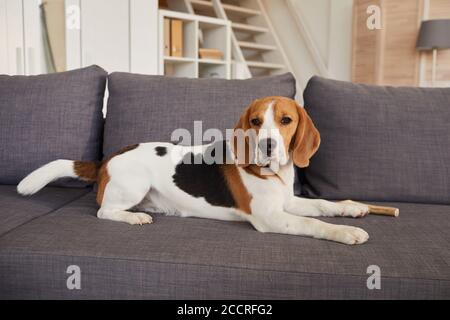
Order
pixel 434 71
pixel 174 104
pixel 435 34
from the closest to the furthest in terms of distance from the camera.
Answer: pixel 174 104 < pixel 435 34 < pixel 434 71

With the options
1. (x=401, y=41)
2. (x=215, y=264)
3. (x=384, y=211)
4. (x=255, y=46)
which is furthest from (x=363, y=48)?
(x=215, y=264)

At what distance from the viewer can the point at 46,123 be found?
6.86ft

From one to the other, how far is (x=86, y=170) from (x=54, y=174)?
0.42 feet

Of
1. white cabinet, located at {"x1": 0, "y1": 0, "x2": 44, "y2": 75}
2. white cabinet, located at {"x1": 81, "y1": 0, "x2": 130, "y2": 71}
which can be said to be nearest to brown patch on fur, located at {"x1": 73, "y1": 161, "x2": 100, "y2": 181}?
white cabinet, located at {"x1": 0, "y1": 0, "x2": 44, "y2": 75}

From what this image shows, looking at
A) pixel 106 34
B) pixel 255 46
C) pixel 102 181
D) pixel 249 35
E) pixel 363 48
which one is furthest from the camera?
pixel 249 35

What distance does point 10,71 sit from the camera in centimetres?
367

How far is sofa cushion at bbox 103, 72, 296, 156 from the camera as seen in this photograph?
6.54 ft

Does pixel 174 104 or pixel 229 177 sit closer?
pixel 229 177

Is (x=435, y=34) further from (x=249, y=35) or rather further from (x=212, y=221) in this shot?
(x=212, y=221)

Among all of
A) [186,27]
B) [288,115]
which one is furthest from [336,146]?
[186,27]

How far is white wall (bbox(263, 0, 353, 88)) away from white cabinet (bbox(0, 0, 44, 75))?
3595mm

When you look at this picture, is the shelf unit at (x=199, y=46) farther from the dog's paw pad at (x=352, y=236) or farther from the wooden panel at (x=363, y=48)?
the dog's paw pad at (x=352, y=236)

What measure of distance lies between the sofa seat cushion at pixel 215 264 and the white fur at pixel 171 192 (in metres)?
0.15

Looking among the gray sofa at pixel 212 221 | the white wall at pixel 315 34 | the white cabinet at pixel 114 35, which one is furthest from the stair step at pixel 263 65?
the gray sofa at pixel 212 221
